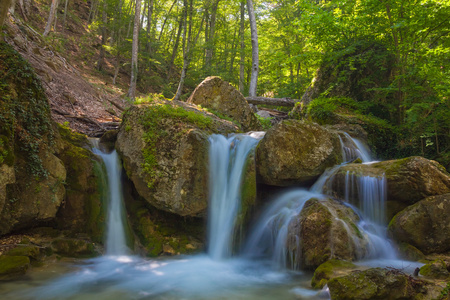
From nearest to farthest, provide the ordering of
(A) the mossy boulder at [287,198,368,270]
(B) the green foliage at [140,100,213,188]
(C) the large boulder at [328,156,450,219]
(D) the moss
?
(D) the moss < (A) the mossy boulder at [287,198,368,270] < (C) the large boulder at [328,156,450,219] < (B) the green foliage at [140,100,213,188]

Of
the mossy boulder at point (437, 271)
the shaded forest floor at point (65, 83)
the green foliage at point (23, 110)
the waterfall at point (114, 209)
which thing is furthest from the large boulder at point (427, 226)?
the shaded forest floor at point (65, 83)

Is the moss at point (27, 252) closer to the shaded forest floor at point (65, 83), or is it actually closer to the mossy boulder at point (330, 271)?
the shaded forest floor at point (65, 83)

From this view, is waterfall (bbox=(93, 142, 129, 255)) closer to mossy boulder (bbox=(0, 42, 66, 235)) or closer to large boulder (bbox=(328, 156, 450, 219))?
mossy boulder (bbox=(0, 42, 66, 235))

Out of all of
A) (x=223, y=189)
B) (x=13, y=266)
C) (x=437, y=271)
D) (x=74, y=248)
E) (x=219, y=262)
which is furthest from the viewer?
(x=223, y=189)

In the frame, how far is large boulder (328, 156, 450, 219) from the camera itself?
235 inches

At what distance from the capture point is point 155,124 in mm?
7215

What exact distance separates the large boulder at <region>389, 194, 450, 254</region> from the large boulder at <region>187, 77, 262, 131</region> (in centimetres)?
662

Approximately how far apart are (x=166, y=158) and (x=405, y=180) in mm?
5765

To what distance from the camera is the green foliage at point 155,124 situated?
6.72 m

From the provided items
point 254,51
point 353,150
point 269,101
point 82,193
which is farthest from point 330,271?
point 254,51

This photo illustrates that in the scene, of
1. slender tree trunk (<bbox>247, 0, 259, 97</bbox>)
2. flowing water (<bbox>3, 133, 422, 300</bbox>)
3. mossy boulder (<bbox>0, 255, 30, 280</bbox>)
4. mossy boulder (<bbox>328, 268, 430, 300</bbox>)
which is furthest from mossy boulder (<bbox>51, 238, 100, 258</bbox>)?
slender tree trunk (<bbox>247, 0, 259, 97</bbox>)

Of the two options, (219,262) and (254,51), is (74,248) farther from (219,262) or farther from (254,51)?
(254,51)

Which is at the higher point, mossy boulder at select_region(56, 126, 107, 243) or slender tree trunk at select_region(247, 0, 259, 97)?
slender tree trunk at select_region(247, 0, 259, 97)

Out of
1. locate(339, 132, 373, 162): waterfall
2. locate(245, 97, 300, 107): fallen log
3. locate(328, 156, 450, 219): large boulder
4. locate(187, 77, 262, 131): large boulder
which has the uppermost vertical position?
locate(245, 97, 300, 107): fallen log
